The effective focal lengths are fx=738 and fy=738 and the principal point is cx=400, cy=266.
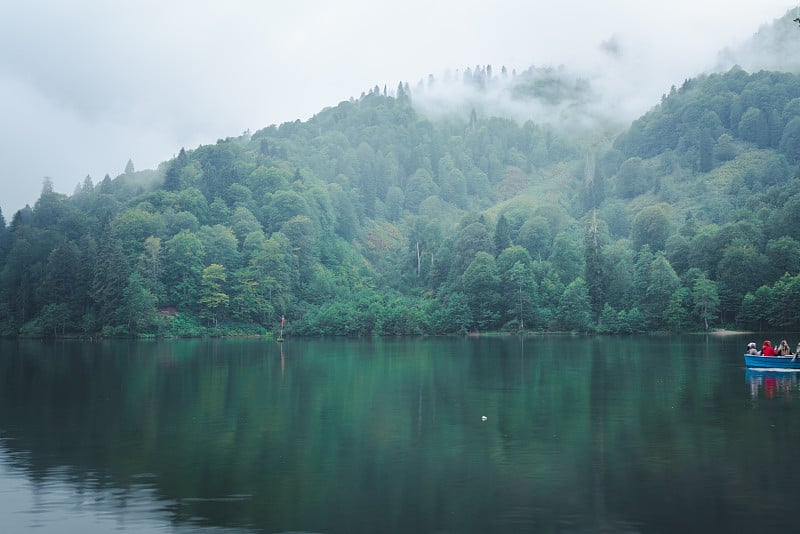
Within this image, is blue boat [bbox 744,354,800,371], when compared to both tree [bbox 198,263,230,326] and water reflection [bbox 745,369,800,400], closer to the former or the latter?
water reflection [bbox 745,369,800,400]

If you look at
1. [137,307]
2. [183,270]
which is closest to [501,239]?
[183,270]

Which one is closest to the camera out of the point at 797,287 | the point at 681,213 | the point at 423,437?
the point at 423,437

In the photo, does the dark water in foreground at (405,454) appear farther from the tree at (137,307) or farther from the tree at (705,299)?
the tree at (137,307)

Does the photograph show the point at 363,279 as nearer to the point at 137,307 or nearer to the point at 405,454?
the point at 137,307

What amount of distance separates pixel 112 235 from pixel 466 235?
72.9 m

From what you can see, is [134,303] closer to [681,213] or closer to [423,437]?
[423,437]

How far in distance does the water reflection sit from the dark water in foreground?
0.28m

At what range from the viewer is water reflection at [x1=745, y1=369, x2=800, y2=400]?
4184cm

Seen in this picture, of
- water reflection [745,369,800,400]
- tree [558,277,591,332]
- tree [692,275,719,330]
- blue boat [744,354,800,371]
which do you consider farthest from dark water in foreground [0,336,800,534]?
tree [558,277,591,332]

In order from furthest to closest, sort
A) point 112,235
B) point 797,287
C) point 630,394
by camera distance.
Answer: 1. point 112,235
2. point 797,287
3. point 630,394

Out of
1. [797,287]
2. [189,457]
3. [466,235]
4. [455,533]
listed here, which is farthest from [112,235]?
[455,533]

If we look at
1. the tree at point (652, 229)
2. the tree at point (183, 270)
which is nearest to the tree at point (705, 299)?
the tree at point (652, 229)

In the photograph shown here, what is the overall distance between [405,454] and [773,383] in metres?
32.2

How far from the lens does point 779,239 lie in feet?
414
